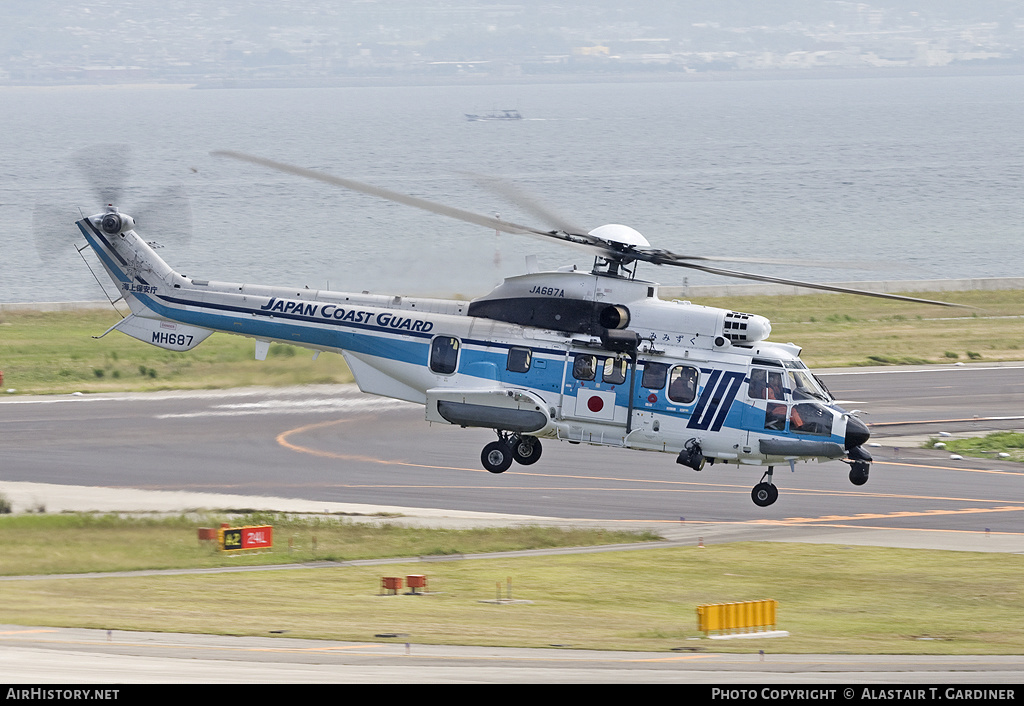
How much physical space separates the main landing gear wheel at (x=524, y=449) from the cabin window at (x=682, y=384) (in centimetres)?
339

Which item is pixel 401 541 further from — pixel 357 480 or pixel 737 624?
pixel 737 624

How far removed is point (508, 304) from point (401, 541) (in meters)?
15.9

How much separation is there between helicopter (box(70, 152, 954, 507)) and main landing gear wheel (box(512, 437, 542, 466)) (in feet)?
0.07

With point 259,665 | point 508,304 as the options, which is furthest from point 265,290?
point 259,665

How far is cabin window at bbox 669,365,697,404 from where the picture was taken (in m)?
26.7

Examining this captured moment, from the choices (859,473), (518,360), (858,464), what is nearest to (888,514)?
(858,464)

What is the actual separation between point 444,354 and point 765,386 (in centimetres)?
693

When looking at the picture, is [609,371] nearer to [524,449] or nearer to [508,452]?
[524,449]

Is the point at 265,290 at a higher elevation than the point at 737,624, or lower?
higher

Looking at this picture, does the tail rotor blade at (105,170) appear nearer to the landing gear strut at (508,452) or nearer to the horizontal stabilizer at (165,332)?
the horizontal stabilizer at (165,332)
